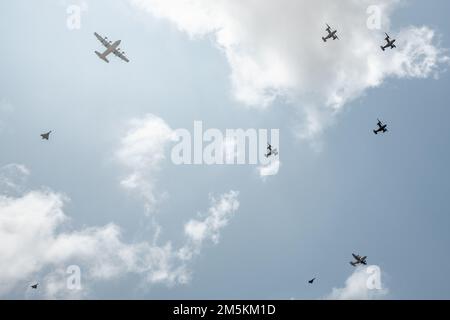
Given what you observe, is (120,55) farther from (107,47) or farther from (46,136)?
(46,136)

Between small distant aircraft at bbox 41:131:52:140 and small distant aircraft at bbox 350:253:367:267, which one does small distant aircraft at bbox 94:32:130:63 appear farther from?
small distant aircraft at bbox 350:253:367:267

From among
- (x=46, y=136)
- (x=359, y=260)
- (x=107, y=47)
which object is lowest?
(x=359, y=260)

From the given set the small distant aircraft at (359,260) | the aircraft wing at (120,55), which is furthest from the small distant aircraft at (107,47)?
the small distant aircraft at (359,260)

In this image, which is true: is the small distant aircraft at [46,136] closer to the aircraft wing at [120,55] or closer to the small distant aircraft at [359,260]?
the aircraft wing at [120,55]

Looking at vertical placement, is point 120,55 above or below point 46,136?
above

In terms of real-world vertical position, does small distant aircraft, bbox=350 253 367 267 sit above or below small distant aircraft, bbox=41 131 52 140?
below

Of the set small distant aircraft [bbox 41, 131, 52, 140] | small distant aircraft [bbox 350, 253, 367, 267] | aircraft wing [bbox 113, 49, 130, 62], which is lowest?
small distant aircraft [bbox 350, 253, 367, 267]

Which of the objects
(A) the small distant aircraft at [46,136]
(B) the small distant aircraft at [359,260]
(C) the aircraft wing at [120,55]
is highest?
(C) the aircraft wing at [120,55]

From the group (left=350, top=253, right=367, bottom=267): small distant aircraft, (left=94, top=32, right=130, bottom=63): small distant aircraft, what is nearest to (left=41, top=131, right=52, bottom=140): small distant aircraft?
(left=94, top=32, right=130, bottom=63): small distant aircraft

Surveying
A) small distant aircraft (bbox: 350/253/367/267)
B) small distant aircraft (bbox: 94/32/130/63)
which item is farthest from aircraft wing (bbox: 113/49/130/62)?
small distant aircraft (bbox: 350/253/367/267)

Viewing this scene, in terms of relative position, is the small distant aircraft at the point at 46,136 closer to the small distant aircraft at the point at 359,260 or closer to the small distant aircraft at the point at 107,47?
the small distant aircraft at the point at 107,47

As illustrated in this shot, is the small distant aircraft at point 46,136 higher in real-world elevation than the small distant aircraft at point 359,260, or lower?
higher

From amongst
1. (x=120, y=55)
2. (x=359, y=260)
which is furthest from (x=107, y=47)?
(x=359, y=260)
